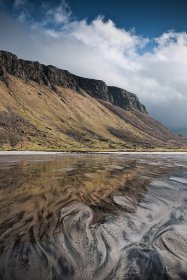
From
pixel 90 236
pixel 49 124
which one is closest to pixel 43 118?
pixel 49 124

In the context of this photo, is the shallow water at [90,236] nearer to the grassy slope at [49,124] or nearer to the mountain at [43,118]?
the grassy slope at [49,124]

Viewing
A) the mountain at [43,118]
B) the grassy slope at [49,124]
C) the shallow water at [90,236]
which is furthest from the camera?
the mountain at [43,118]

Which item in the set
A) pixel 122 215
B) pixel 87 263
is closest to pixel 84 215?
pixel 122 215

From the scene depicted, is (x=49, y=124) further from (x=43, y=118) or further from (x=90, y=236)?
(x=90, y=236)

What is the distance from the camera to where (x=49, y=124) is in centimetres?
14238

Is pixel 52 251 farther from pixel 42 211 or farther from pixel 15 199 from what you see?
pixel 15 199

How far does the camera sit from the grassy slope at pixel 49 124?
335 feet

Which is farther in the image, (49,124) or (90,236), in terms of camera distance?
(49,124)

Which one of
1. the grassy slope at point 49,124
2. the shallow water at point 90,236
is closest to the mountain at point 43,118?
the grassy slope at point 49,124

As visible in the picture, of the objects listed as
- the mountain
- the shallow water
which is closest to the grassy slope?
the mountain

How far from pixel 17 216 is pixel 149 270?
5.93 meters

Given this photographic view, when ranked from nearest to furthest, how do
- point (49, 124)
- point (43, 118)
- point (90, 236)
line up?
point (90, 236)
point (49, 124)
point (43, 118)

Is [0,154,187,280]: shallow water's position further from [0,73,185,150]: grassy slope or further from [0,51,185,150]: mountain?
[0,51,185,150]: mountain

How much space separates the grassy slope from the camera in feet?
335
